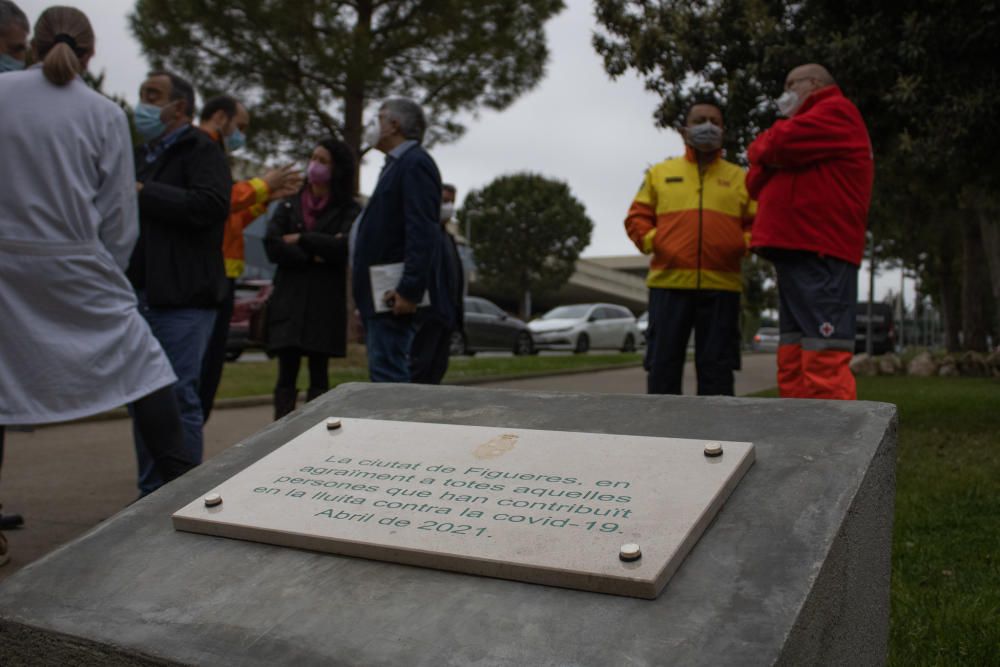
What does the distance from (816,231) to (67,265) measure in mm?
2881

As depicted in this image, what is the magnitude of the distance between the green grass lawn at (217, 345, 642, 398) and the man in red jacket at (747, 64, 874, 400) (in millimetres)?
5046

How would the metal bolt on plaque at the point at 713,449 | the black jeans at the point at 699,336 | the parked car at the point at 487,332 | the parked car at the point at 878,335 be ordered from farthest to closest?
the parked car at the point at 878,335 → the parked car at the point at 487,332 → the black jeans at the point at 699,336 → the metal bolt on plaque at the point at 713,449

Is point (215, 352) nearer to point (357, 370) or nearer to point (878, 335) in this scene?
point (357, 370)

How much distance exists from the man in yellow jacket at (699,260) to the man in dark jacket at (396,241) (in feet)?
3.89

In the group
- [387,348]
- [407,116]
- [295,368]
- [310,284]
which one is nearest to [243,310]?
[295,368]

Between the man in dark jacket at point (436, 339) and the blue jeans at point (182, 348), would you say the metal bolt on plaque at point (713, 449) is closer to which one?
the blue jeans at point (182, 348)

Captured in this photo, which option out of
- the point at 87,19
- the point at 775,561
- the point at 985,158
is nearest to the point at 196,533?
the point at 775,561

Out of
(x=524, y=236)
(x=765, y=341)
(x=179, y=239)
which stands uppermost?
(x=524, y=236)

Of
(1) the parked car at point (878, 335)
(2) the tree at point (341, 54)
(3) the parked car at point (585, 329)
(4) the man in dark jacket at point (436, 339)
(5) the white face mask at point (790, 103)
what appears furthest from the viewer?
(1) the parked car at point (878, 335)

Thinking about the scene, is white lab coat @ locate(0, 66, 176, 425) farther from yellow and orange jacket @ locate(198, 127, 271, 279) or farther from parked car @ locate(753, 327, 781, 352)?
parked car @ locate(753, 327, 781, 352)

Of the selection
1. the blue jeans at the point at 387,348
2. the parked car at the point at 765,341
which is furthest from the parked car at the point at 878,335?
the blue jeans at the point at 387,348

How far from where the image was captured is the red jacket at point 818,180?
3.98 m

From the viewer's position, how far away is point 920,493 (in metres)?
4.21

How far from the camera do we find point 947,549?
10.8 ft
